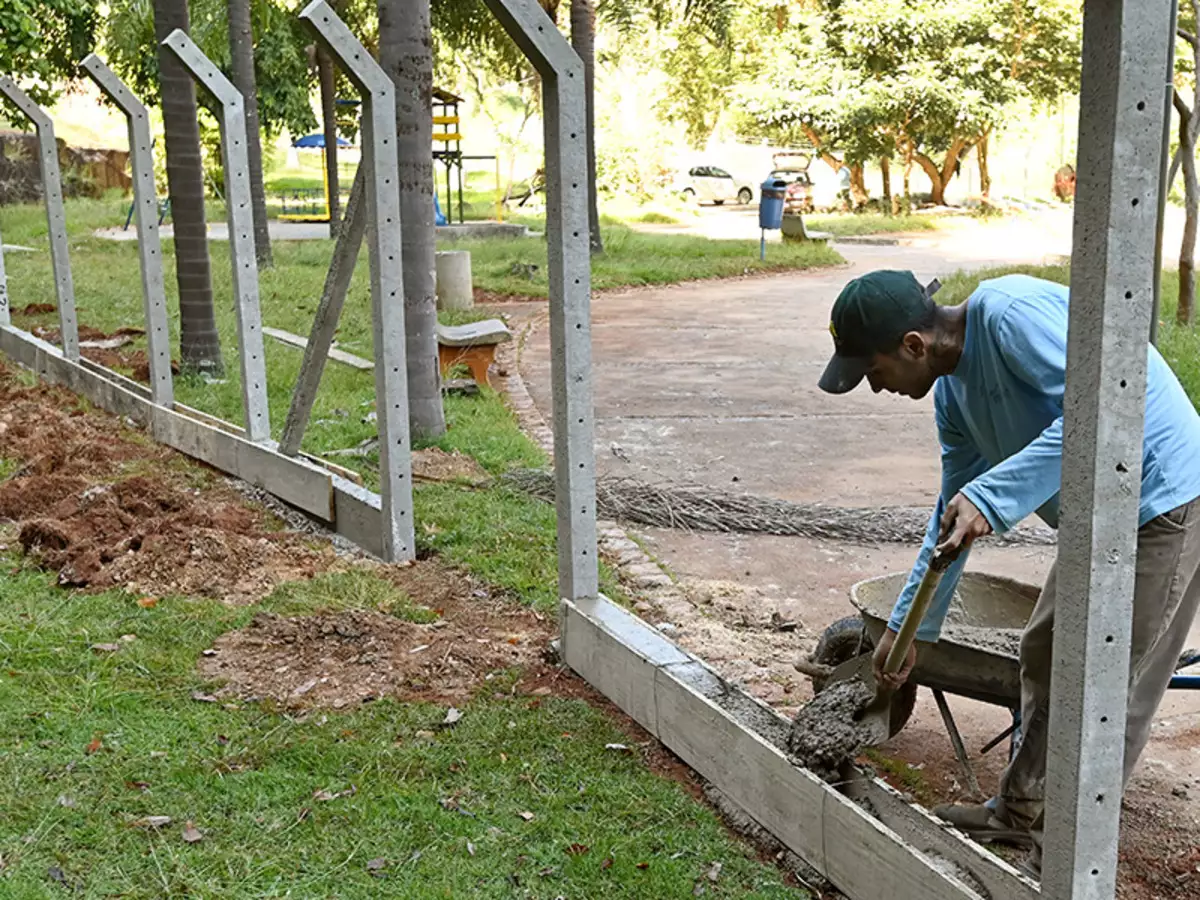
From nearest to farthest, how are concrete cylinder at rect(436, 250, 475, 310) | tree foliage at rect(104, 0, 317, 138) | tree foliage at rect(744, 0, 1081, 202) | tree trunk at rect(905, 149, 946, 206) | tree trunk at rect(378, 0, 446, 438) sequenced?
tree trunk at rect(378, 0, 446, 438)
concrete cylinder at rect(436, 250, 475, 310)
tree foliage at rect(104, 0, 317, 138)
tree foliage at rect(744, 0, 1081, 202)
tree trunk at rect(905, 149, 946, 206)

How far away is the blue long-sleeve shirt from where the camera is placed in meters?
3.18

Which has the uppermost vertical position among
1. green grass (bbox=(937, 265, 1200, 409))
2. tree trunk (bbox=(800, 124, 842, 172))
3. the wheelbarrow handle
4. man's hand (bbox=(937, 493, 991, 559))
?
tree trunk (bbox=(800, 124, 842, 172))

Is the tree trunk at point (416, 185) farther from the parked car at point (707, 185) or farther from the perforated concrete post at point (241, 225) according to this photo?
the parked car at point (707, 185)

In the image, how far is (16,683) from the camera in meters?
5.05

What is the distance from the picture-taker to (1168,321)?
543 inches

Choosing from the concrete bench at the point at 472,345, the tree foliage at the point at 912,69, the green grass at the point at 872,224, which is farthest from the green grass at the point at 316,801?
the tree foliage at the point at 912,69

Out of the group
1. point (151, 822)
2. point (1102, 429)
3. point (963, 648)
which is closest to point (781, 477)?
point (963, 648)

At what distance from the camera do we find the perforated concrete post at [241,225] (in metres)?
7.71

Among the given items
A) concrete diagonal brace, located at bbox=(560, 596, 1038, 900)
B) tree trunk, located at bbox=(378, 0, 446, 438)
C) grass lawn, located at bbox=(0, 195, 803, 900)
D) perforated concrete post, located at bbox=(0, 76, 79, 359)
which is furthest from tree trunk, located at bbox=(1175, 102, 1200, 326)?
perforated concrete post, located at bbox=(0, 76, 79, 359)

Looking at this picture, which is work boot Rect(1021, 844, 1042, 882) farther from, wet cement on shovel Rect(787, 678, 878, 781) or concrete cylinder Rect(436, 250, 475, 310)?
concrete cylinder Rect(436, 250, 475, 310)

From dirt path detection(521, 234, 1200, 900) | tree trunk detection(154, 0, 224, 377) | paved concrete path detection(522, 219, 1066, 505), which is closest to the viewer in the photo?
dirt path detection(521, 234, 1200, 900)

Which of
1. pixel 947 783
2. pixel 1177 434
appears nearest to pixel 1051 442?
pixel 1177 434

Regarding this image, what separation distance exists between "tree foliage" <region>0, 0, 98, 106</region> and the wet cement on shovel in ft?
47.2

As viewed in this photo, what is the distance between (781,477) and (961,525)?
5.53 m
